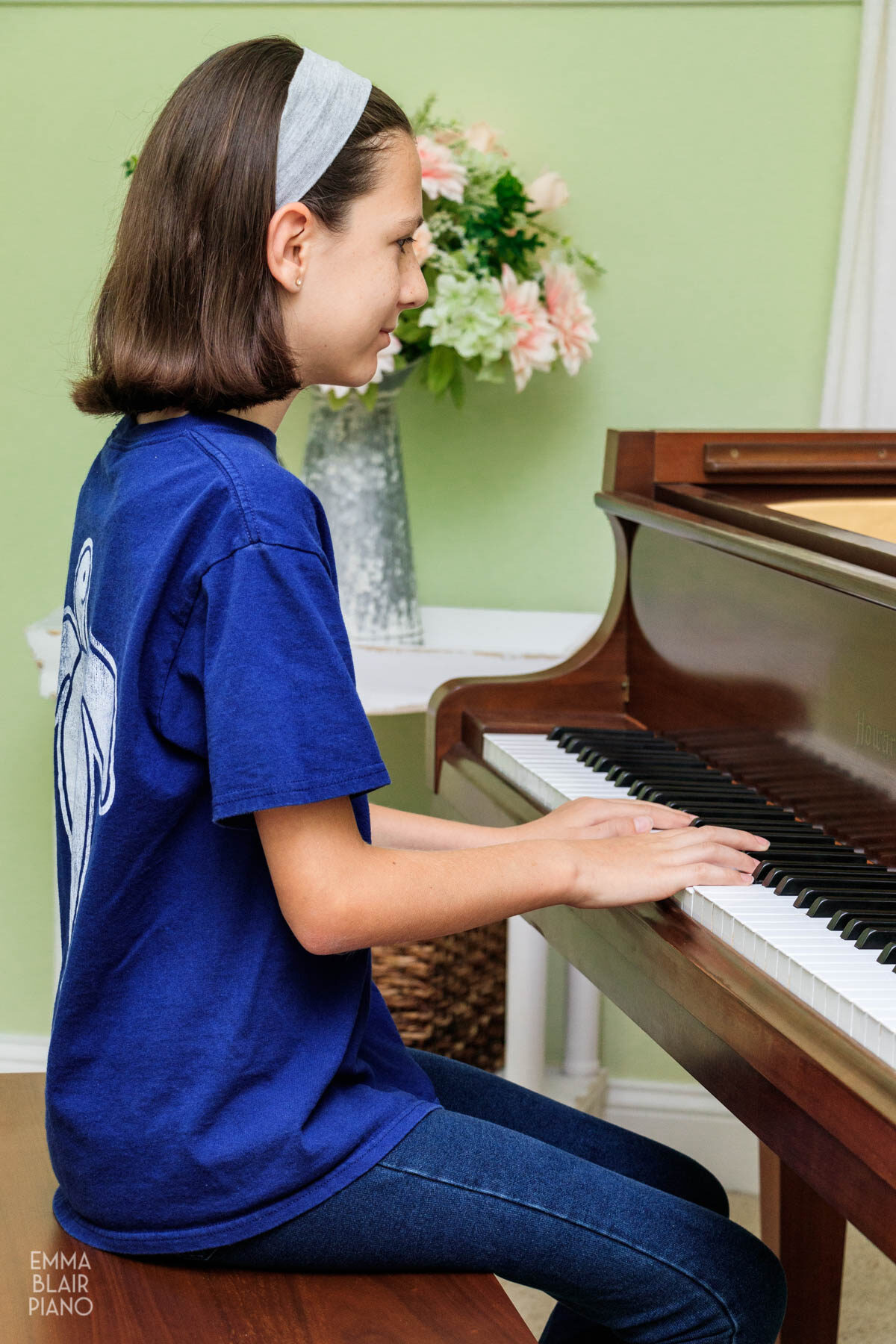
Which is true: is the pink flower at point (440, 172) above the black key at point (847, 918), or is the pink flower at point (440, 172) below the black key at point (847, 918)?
above

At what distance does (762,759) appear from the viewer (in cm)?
134

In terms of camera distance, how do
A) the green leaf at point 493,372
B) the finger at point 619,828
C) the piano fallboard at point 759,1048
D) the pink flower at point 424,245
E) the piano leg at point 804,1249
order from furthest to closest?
the green leaf at point 493,372, the pink flower at point 424,245, the piano leg at point 804,1249, the finger at point 619,828, the piano fallboard at point 759,1048

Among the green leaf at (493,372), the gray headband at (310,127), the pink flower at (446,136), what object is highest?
the pink flower at (446,136)

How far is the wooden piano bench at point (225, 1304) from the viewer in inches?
35.1

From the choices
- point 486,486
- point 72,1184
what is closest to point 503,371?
point 486,486

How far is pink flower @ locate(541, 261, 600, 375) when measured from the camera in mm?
2062

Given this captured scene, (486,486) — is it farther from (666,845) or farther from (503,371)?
(666,845)

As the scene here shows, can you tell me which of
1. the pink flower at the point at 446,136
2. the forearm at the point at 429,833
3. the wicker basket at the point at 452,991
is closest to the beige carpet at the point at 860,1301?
the wicker basket at the point at 452,991

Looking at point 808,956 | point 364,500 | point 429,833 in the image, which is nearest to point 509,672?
point 364,500

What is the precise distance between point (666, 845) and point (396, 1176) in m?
0.31

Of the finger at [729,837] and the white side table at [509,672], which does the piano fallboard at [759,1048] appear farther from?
the white side table at [509,672]

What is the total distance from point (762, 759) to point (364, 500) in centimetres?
90

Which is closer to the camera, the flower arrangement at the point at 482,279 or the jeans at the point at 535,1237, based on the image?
the jeans at the point at 535,1237

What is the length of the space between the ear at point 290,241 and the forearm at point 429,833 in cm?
48
